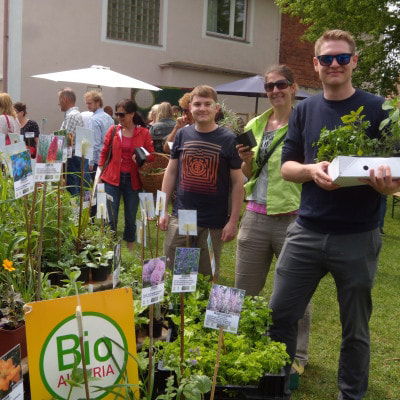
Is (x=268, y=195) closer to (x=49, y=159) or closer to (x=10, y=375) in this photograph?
(x=49, y=159)

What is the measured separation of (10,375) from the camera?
1.58 metres

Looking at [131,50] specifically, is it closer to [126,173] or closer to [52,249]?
[126,173]

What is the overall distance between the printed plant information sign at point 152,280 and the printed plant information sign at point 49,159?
77cm

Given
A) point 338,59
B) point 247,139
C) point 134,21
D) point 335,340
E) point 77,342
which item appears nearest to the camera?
point 77,342

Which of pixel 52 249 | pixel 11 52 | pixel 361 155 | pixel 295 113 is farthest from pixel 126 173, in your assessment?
pixel 11 52

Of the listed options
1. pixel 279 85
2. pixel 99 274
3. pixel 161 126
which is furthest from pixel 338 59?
pixel 161 126

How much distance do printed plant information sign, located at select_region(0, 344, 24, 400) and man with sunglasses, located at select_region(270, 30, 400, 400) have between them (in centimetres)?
131

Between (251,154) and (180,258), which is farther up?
(251,154)

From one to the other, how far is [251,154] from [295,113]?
23.4 inches

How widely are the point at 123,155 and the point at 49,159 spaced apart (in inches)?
124

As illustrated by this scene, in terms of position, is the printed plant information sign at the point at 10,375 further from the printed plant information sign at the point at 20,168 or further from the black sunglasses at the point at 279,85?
the black sunglasses at the point at 279,85

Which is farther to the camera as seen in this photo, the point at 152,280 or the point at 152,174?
the point at 152,174

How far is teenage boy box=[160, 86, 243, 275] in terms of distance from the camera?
11.8 ft

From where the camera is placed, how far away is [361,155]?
7.88 ft
